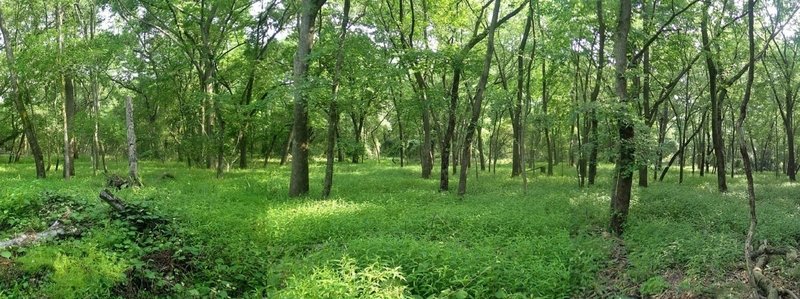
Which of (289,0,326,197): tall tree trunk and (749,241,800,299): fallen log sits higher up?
(289,0,326,197): tall tree trunk

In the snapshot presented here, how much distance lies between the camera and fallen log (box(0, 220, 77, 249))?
7.86 meters

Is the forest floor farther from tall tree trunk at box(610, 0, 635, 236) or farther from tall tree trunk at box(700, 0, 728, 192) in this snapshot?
tall tree trunk at box(700, 0, 728, 192)

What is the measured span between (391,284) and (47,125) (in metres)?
29.6

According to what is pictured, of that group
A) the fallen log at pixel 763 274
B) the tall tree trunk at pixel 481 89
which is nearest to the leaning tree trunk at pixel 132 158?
the tall tree trunk at pixel 481 89

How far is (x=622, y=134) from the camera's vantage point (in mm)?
10031

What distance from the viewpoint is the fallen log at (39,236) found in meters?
7.86

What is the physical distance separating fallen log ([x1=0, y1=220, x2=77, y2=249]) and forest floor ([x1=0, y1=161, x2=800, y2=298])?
173 millimetres

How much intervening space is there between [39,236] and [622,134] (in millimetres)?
10638

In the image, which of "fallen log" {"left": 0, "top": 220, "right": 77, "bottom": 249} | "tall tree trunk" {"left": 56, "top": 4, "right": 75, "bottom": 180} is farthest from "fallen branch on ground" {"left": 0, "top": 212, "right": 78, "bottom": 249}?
"tall tree trunk" {"left": 56, "top": 4, "right": 75, "bottom": 180}

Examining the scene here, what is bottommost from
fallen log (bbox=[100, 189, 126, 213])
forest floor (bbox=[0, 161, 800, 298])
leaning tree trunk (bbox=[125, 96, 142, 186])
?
forest floor (bbox=[0, 161, 800, 298])

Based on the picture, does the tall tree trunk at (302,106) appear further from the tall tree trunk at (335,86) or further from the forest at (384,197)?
the tall tree trunk at (335,86)

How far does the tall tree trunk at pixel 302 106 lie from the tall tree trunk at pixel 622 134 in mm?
7856

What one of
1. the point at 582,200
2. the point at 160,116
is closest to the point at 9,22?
the point at 160,116

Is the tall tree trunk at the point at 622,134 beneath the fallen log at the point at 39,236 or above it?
above
